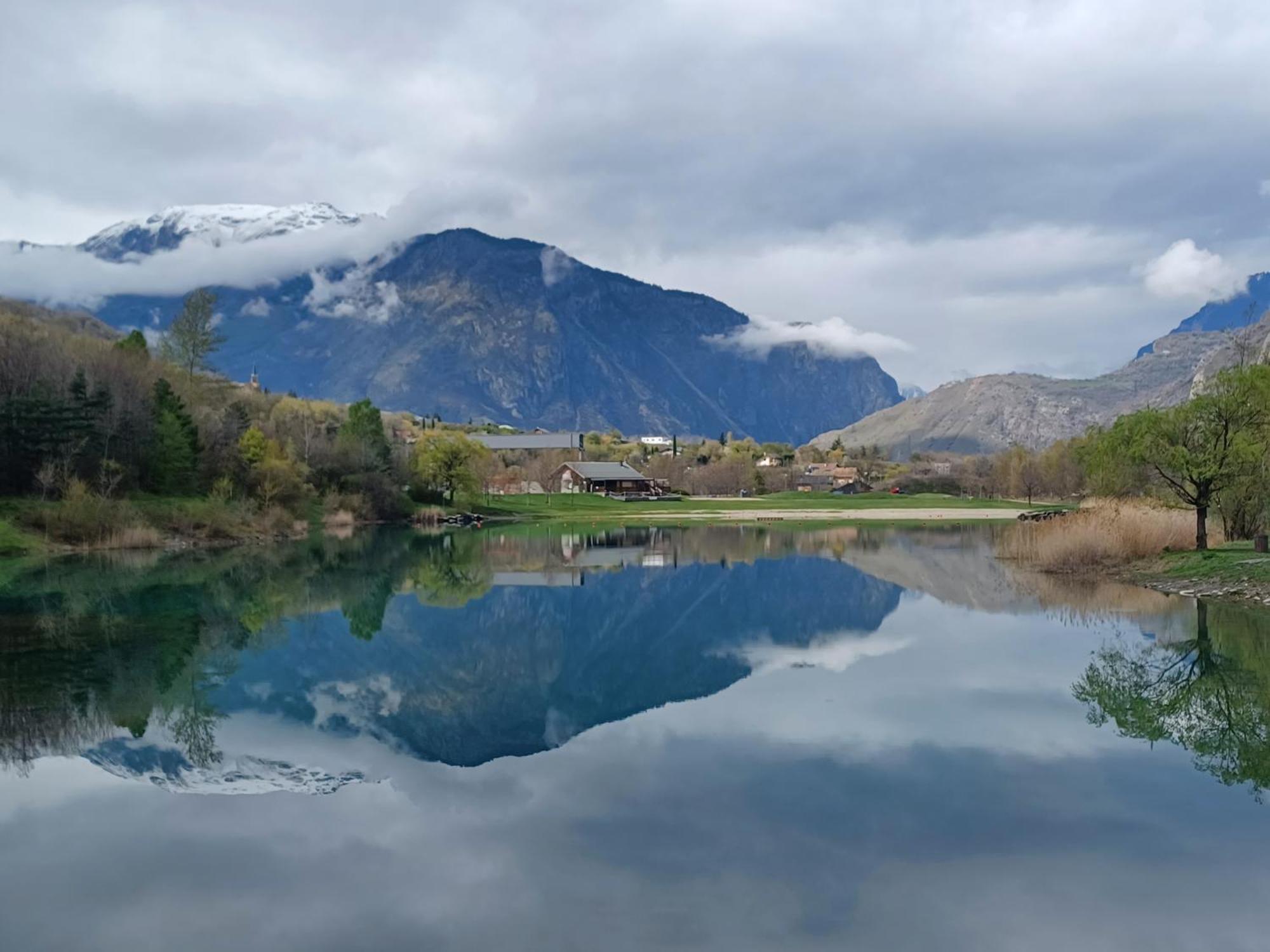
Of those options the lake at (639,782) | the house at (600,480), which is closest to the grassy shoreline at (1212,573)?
the lake at (639,782)

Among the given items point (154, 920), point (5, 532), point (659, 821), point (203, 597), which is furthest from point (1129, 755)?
point (5, 532)

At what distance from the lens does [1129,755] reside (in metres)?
13.9

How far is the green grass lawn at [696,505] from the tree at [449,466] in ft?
11.6

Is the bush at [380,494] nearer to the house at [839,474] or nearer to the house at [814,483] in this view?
the house at [814,483]

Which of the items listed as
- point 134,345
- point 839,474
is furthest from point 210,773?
point 839,474

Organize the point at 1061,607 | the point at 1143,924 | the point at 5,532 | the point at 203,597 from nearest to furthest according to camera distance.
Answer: the point at 1143,924 → the point at 1061,607 → the point at 203,597 → the point at 5,532

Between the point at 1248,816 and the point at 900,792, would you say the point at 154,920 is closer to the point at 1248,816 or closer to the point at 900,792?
the point at 900,792

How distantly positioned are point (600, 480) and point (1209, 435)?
109665 mm

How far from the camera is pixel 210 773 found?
13.4m

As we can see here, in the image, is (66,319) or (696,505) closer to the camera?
(696,505)

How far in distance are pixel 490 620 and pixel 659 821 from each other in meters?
20.0

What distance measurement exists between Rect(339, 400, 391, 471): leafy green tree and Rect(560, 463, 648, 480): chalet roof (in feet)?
167

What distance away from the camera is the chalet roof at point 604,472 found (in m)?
144

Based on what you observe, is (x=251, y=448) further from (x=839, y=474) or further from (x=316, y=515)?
(x=839, y=474)
